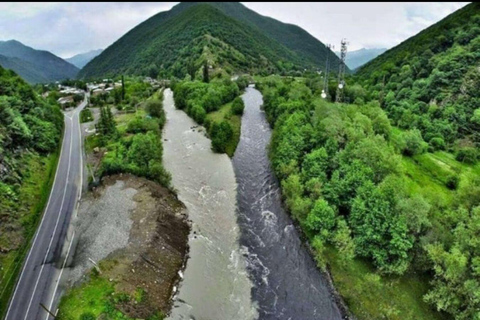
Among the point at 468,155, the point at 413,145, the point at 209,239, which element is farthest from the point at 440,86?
the point at 209,239

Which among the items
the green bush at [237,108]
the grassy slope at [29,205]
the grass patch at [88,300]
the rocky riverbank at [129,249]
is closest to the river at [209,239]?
the rocky riverbank at [129,249]

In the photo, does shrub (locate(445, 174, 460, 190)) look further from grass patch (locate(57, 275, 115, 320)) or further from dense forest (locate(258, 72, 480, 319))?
grass patch (locate(57, 275, 115, 320))

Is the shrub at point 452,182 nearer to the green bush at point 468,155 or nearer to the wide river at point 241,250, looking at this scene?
the green bush at point 468,155

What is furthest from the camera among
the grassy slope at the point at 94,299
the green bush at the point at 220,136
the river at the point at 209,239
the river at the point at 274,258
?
the green bush at the point at 220,136

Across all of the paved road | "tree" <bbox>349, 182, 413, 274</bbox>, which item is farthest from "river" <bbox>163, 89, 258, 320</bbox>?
"tree" <bbox>349, 182, 413, 274</bbox>

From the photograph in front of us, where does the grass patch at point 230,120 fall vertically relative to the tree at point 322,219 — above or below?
above

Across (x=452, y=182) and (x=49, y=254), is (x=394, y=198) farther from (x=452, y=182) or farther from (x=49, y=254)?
(x=49, y=254)

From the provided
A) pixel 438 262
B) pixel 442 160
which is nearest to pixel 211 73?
pixel 442 160
